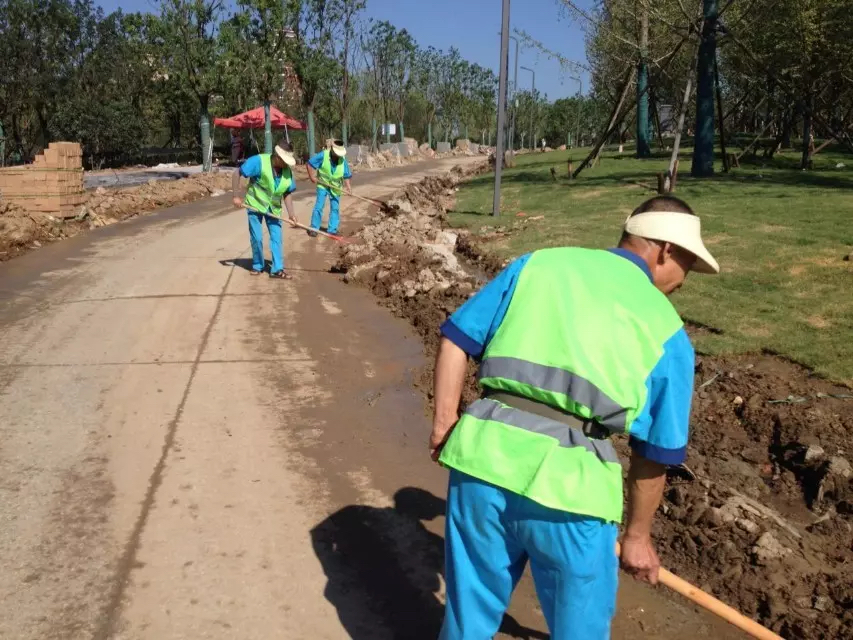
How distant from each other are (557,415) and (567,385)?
105 millimetres

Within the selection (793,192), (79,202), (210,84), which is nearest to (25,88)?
(210,84)

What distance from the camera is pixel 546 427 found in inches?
90.7

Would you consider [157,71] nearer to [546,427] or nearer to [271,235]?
[271,235]

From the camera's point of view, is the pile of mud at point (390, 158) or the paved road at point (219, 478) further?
the pile of mud at point (390, 158)

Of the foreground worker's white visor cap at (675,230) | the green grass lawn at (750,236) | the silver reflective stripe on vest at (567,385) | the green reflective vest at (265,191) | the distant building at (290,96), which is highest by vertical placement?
the distant building at (290,96)

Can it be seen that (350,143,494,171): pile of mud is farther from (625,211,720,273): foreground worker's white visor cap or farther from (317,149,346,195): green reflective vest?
(625,211,720,273): foreground worker's white visor cap

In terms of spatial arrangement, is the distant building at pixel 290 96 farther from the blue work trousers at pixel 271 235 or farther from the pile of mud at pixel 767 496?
the pile of mud at pixel 767 496

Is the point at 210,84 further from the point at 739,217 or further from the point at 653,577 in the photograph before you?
the point at 653,577

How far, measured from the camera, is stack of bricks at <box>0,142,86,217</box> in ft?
48.5

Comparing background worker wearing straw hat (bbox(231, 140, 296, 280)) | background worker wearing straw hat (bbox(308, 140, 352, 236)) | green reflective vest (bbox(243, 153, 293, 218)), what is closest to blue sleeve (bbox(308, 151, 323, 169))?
background worker wearing straw hat (bbox(308, 140, 352, 236))

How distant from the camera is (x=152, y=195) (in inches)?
803

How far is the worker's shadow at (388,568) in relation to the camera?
3.50 metres

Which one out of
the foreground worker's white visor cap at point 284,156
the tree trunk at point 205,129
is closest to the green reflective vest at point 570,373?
the foreground worker's white visor cap at point 284,156

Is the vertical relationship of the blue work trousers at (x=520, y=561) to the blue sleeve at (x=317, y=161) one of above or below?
below
